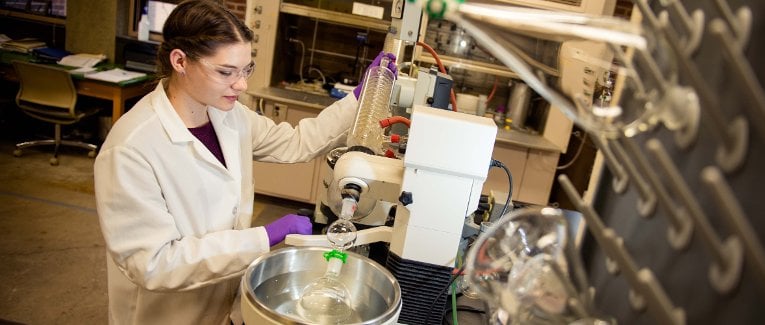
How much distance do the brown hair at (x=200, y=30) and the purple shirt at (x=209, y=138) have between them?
0.16 metres

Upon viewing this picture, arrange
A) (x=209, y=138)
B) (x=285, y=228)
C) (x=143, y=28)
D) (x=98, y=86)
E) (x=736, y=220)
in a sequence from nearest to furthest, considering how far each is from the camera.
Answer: (x=736, y=220) → (x=285, y=228) → (x=209, y=138) → (x=98, y=86) → (x=143, y=28)

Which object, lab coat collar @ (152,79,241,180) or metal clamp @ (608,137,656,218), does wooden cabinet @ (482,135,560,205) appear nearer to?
lab coat collar @ (152,79,241,180)

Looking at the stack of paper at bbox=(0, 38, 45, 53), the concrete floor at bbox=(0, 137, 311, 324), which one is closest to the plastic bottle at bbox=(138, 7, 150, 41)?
the stack of paper at bbox=(0, 38, 45, 53)

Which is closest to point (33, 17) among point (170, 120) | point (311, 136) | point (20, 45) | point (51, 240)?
point (20, 45)

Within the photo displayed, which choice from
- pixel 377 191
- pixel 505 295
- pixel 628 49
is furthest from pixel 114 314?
pixel 628 49

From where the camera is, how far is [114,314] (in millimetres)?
1381

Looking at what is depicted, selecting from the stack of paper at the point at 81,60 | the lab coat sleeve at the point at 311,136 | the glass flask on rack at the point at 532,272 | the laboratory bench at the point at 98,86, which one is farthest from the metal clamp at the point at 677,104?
the stack of paper at the point at 81,60

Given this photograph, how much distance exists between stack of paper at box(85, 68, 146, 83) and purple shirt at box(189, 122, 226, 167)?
2920 millimetres

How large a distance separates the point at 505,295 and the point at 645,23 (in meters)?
0.30

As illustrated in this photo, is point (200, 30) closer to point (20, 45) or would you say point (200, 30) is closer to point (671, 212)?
point (671, 212)

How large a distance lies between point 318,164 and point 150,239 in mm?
2618

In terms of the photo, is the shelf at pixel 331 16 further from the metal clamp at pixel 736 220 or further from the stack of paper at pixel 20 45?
the metal clamp at pixel 736 220

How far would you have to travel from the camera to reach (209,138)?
1.43 metres

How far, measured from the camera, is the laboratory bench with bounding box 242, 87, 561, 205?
362cm
